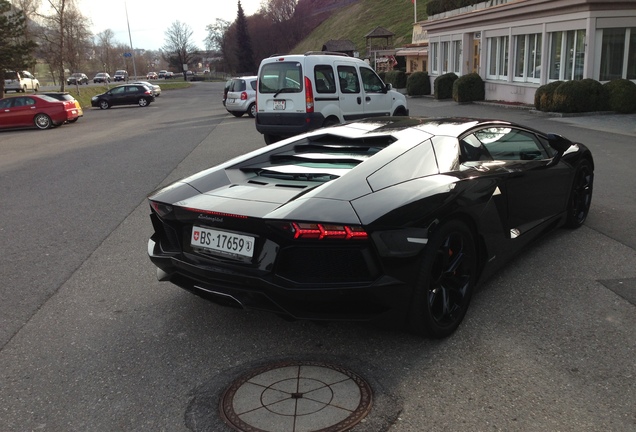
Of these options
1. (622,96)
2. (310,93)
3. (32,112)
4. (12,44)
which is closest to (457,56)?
(622,96)

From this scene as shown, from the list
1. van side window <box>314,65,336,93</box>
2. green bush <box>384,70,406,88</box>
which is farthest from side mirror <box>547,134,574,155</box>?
green bush <box>384,70,406,88</box>

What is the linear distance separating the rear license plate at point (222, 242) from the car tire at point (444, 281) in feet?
3.36

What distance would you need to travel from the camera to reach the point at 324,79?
12742 millimetres

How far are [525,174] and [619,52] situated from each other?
57.8 ft

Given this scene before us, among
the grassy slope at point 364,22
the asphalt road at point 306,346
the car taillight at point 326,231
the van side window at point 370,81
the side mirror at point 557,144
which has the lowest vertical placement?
the asphalt road at point 306,346

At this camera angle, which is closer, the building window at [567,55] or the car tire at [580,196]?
the car tire at [580,196]

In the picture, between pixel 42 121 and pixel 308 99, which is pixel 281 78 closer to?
pixel 308 99

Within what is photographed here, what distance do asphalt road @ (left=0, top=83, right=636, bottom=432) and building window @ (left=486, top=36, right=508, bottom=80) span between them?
19.9m

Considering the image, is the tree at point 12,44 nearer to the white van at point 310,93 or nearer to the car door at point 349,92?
the white van at point 310,93

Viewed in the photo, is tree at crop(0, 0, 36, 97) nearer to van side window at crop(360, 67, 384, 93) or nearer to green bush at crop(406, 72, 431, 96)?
green bush at crop(406, 72, 431, 96)

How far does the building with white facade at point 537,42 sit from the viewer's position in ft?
62.2

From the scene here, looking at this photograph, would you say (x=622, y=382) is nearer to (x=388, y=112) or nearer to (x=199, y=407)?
(x=199, y=407)

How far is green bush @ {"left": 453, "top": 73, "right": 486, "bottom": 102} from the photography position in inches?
995

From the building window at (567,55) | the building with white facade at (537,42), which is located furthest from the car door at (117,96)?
the building window at (567,55)
